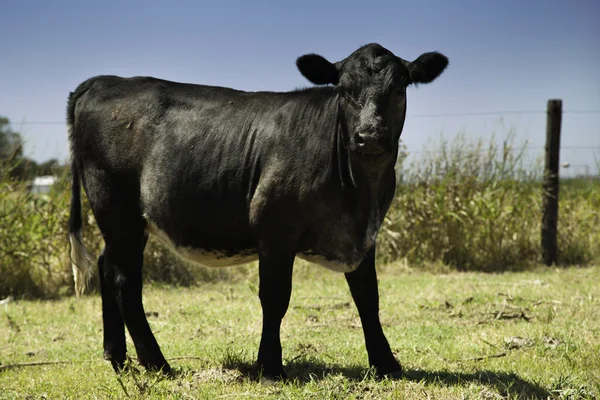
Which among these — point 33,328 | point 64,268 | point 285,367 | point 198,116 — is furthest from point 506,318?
point 64,268

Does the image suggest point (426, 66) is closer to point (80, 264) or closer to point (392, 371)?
point (392, 371)

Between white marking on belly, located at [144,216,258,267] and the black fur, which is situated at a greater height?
the black fur

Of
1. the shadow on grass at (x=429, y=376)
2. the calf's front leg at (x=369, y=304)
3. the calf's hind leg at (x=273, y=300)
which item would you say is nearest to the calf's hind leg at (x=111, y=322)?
the shadow on grass at (x=429, y=376)

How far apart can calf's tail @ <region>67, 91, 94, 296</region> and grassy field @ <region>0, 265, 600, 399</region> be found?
0.76m

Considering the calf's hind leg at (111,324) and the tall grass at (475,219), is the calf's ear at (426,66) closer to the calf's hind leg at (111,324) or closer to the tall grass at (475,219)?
the calf's hind leg at (111,324)

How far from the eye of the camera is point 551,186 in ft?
37.5

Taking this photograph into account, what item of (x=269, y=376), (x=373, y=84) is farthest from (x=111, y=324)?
(x=373, y=84)

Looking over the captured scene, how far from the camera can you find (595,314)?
7.11m

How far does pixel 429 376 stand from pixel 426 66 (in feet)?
7.54

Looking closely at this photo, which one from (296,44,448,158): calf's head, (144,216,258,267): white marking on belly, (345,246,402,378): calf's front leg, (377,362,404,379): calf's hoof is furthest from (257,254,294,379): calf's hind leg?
(296,44,448,158): calf's head

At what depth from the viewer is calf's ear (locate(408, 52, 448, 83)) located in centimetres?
464

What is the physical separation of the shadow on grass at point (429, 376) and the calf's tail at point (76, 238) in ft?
5.08

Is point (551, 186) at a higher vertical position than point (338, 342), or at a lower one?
higher

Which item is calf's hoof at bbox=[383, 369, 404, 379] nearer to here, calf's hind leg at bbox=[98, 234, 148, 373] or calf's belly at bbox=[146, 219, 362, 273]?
calf's belly at bbox=[146, 219, 362, 273]
